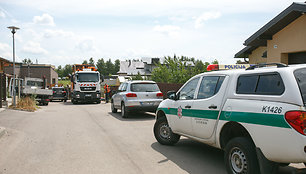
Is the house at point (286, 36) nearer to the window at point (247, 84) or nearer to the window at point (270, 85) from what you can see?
the window at point (247, 84)

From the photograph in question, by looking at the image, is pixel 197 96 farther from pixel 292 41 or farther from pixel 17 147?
pixel 292 41

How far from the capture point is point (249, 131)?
4449mm

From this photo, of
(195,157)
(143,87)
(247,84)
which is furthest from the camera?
(143,87)

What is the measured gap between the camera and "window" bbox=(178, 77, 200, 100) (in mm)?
6406

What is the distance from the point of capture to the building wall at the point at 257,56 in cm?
1680

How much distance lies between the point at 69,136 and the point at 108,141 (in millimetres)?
1578

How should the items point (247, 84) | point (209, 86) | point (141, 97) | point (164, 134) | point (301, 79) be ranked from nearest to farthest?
1. point (301, 79)
2. point (247, 84)
3. point (209, 86)
4. point (164, 134)
5. point (141, 97)

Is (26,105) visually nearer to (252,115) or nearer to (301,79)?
(252,115)

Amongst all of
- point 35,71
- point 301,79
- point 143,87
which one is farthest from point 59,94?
point 35,71

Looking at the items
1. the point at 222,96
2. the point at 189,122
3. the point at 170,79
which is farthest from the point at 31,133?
the point at 170,79

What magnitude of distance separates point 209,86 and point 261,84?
4.55ft

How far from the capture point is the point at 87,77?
24.8 metres

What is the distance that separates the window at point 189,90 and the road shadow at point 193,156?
4.23 feet

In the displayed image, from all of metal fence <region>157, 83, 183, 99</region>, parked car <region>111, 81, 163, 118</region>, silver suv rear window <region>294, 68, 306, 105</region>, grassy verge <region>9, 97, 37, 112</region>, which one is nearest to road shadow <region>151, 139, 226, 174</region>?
silver suv rear window <region>294, 68, 306, 105</region>
